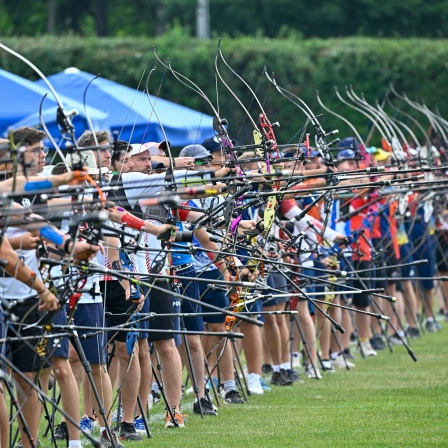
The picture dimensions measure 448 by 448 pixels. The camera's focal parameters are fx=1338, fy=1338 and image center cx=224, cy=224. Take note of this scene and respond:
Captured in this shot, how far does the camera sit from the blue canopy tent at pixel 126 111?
599 inches

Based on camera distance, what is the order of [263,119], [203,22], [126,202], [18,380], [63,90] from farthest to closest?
[203,22]
[63,90]
[263,119]
[126,202]
[18,380]

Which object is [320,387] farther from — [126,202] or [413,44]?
[413,44]

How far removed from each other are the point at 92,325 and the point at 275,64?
55.6 feet

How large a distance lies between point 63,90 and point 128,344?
6951mm

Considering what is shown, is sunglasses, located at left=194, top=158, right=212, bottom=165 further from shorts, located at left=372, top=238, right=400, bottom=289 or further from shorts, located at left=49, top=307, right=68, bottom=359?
shorts, located at left=372, top=238, right=400, bottom=289

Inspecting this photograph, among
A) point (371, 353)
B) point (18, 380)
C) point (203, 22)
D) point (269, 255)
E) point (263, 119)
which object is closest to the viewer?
point (18, 380)

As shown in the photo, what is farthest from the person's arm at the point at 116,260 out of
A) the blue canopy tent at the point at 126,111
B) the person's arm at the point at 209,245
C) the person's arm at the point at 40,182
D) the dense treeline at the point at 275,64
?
the dense treeline at the point at 275,64

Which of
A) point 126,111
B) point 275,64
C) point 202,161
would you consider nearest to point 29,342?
point 202,161

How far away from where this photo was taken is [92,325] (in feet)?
27.2

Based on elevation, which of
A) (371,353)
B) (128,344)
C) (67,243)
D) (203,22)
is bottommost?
(371,353)

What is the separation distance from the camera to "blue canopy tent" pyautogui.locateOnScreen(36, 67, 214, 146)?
49.9ft

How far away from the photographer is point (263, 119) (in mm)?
9531

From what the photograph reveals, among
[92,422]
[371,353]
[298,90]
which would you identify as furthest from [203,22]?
[92,422]

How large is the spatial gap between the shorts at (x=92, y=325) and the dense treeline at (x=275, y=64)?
49.6 ft
